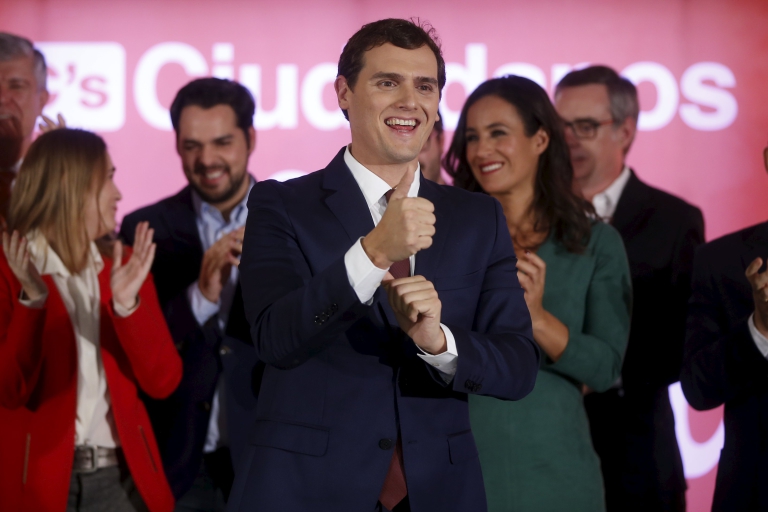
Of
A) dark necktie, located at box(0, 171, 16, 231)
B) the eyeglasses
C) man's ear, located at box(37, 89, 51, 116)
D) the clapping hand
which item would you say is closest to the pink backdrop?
man's ear, located at box(37, 89, 51, 116)

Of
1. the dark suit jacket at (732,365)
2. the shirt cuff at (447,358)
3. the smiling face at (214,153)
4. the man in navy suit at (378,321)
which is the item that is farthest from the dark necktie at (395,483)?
the smiling face at (214,153)

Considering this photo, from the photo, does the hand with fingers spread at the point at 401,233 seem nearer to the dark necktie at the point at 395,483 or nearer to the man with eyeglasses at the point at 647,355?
the dark necktie at the point at 395,483

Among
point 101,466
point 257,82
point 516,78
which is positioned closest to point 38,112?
point 257,82

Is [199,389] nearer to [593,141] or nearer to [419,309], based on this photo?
[419,309]

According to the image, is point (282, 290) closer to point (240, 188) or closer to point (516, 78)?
point (516, 78)

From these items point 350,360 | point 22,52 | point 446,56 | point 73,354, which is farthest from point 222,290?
point 446,56

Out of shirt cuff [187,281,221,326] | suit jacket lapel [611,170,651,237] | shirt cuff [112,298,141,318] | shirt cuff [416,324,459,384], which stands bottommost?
shirt cuff [187,281,221,326]

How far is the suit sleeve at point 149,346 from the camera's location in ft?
7.99

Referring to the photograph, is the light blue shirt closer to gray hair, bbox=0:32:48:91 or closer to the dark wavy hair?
the dark wavy hair

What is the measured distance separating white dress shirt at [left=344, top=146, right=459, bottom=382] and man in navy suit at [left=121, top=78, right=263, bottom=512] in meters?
0.97

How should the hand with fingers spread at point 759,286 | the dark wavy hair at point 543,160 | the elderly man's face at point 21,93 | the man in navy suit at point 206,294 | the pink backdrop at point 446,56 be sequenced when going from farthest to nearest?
the pink backdrop at point 446,56 < the elderly man's face at point 21,93 < the man in navy suit at point 206,294 < the dark wavy hair at point 543,160 < the hand with fingers spread at point 759,286

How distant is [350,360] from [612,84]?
8.15 ft

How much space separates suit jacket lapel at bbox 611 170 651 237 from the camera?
10.8ft

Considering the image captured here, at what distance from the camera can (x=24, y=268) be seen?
2.44m
